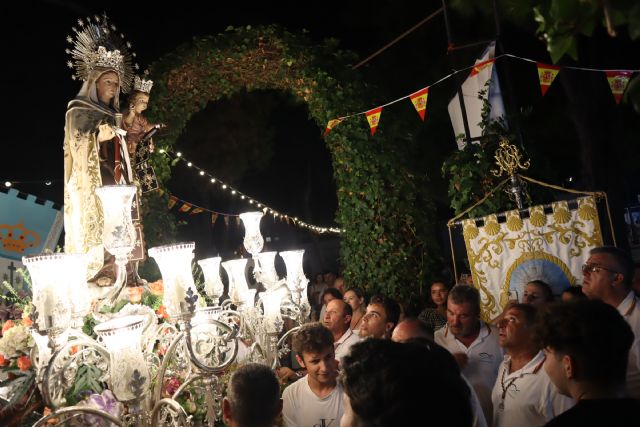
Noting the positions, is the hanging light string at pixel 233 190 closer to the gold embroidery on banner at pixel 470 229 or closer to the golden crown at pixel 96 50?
the gold embroidery on banner at pixel 470 229

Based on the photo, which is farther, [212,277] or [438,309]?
[438,309]

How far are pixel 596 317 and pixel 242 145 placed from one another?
17.0 m

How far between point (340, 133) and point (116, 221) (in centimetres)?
410

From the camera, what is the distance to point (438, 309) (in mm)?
6465

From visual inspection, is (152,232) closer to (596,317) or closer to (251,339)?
(251,339)

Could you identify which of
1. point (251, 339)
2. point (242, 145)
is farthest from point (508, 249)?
point (242, 145)

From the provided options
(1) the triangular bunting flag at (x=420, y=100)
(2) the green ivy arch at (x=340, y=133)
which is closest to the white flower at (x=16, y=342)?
(2) the green ivy arch at (x=340, y=133)

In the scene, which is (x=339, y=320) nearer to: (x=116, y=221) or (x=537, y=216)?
(x=537, y=216)

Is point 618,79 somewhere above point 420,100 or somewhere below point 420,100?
below

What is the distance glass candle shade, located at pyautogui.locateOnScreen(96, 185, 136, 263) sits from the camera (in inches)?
145

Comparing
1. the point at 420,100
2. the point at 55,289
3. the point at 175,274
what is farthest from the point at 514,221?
the point at 55,289

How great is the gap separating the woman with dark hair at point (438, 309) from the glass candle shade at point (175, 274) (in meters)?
3.26

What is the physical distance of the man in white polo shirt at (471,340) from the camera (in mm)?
4219

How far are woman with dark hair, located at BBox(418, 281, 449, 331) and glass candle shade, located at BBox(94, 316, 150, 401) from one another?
368cm
